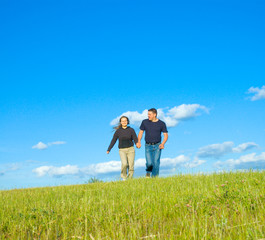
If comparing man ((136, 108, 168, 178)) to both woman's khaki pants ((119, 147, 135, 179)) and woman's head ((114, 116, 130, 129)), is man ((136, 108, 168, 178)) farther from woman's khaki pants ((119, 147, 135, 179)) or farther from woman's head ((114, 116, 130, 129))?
woman's head ((114, 116, 130, 129))

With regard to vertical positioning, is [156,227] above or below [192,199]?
below

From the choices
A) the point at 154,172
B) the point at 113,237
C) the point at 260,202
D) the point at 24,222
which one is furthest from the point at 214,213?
the point at 154,172

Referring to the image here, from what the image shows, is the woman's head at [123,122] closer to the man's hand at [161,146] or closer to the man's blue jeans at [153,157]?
the man's blue jeans at [153,157]

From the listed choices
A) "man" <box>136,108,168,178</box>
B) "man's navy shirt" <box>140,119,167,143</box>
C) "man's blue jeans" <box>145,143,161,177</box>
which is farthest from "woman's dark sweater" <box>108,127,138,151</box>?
"man's blue jeans" <box>145,143,161,177</box>

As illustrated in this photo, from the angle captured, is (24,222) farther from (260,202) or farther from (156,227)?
(260,202)

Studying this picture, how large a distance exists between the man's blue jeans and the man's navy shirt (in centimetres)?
28

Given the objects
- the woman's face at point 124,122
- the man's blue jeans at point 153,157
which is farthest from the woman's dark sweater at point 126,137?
the man's blue jeans at point 153,157

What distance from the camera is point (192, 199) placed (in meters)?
5.23

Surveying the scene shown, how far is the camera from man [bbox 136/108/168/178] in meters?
13.4

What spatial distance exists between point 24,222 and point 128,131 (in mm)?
9598

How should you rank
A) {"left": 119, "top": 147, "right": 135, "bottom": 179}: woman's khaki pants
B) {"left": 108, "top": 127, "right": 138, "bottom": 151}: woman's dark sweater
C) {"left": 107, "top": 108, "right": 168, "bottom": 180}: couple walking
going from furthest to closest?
{"left": 108, "top": 127, "right": 138, "bottom": 151}: woman's dark sweater → {"left": 119, "top": 147, "right": 135, "bottom": 179}: woman's khaki pants → {"left": 107, "top": 108, "right": 168, "bottom": 180}: couple walking

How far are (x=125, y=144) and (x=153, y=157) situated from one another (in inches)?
63.4

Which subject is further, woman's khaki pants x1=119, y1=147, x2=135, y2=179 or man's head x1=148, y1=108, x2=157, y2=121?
woman's khaki pants x1=119, y1=147, x2=135, y2=179

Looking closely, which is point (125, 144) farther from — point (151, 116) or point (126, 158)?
point (151, 116)
